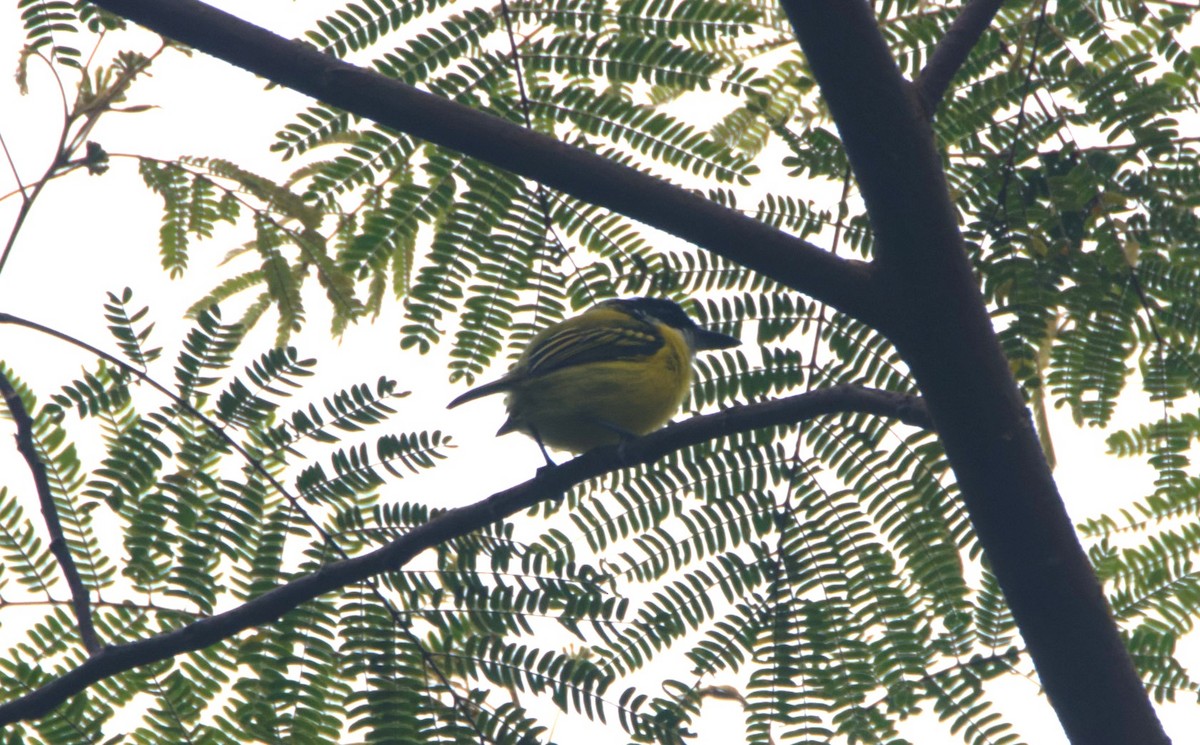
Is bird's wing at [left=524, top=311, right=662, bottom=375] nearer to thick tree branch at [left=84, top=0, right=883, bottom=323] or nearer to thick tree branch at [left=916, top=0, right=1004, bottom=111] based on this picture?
thick tree branch at [left=84, top=0, right=883, bottom=323]

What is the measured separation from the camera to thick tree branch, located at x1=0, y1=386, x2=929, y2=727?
7.56ft

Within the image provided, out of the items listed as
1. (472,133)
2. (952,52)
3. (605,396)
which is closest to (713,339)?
(605,396)

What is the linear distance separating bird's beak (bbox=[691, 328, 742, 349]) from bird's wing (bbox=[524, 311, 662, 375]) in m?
0.55

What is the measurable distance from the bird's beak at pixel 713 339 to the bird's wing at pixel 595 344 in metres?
0.55

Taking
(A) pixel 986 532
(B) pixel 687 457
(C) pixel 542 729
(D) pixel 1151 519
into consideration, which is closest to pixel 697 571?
(B) pixel 687 457

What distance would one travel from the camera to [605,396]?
4102 millimetres

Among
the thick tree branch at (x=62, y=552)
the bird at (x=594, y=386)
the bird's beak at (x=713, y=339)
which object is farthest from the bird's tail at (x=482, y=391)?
the thick tree branch at (x=62, y=552)

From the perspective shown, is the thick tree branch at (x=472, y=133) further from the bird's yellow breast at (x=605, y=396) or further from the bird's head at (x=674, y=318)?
the bird's yellow breast at (x=605, y=396)

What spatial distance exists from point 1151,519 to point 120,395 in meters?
2.74

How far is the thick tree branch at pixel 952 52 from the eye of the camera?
244 centimetres

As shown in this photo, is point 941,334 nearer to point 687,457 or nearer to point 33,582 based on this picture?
point 687,457

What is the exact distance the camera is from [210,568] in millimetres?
2773

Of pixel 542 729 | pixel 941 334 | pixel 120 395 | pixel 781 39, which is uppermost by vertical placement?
pixel 781 39

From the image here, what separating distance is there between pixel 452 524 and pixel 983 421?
1102mm
